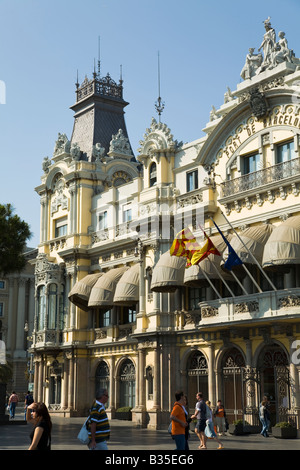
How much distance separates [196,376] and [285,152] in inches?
484

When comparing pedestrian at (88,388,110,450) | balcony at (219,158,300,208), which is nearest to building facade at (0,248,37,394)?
balcony at (219,158,300,208)

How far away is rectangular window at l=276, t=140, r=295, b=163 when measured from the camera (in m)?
32.3

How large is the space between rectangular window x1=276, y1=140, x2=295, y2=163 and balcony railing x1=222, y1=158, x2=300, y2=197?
0.58m

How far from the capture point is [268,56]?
112ft

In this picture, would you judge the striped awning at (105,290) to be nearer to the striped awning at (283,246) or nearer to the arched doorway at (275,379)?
the arched doorway at (275,379)

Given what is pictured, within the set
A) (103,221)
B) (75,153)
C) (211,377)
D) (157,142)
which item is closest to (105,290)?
(103,221)

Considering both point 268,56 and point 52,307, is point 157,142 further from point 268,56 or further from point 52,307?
point 52,307

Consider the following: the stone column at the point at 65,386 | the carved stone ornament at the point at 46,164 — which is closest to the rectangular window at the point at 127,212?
the carved stone ornament at the point at 46,164

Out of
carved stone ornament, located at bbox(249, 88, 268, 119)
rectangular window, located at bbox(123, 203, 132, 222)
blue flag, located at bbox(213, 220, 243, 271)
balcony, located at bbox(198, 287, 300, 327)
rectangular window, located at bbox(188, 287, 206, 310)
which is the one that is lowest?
balcony, located at bbox(198, 287, 300, 327)

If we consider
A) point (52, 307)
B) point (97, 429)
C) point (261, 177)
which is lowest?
point (97, 429)

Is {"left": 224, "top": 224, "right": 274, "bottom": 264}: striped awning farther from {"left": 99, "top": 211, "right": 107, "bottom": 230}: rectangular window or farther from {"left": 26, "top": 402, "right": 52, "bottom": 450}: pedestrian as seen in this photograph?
{"left": 26, "top": 402, "right": 52, "bottom": 450}: pedestrian

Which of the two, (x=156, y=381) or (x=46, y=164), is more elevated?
(x=46, y=164)
